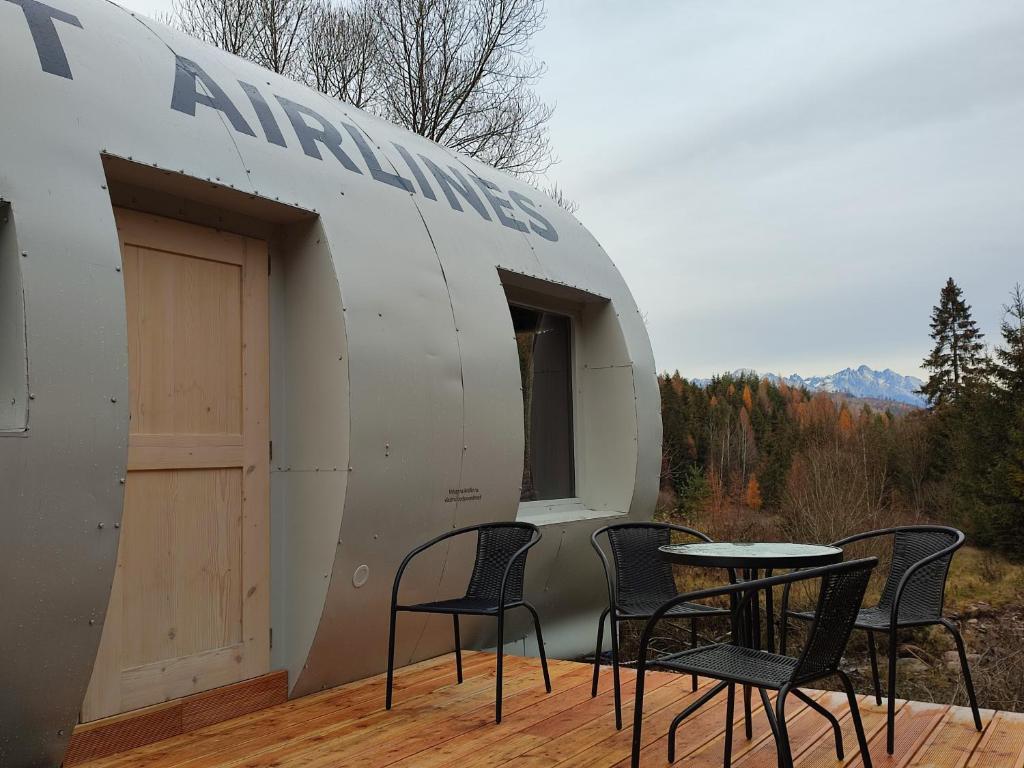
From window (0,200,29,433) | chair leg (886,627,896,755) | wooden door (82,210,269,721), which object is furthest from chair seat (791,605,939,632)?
window (0,200,29,433)

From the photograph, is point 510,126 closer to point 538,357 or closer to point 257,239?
point 538,357

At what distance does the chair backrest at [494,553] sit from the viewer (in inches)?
170

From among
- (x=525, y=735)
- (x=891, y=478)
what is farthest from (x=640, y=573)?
(x=891, y=478)

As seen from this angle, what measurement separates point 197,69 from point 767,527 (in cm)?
1089

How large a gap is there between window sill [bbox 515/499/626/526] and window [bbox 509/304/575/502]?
0.09 metres

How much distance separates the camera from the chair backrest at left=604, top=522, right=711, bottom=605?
4078 mm

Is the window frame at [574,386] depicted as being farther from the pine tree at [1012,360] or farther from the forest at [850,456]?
the pine tree at [1012,360]

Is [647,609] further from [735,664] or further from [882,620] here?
[735,664]

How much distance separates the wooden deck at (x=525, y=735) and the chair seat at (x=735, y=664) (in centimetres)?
59

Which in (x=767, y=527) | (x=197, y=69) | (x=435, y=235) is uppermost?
(x=197, y=69)

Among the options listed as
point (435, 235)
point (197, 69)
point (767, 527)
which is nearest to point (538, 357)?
point (435, 235)

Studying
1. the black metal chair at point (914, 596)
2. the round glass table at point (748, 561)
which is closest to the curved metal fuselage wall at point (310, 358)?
the round glass table at point (748, 561)

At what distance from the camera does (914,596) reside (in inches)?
140

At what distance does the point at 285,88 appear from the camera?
4.58 m
